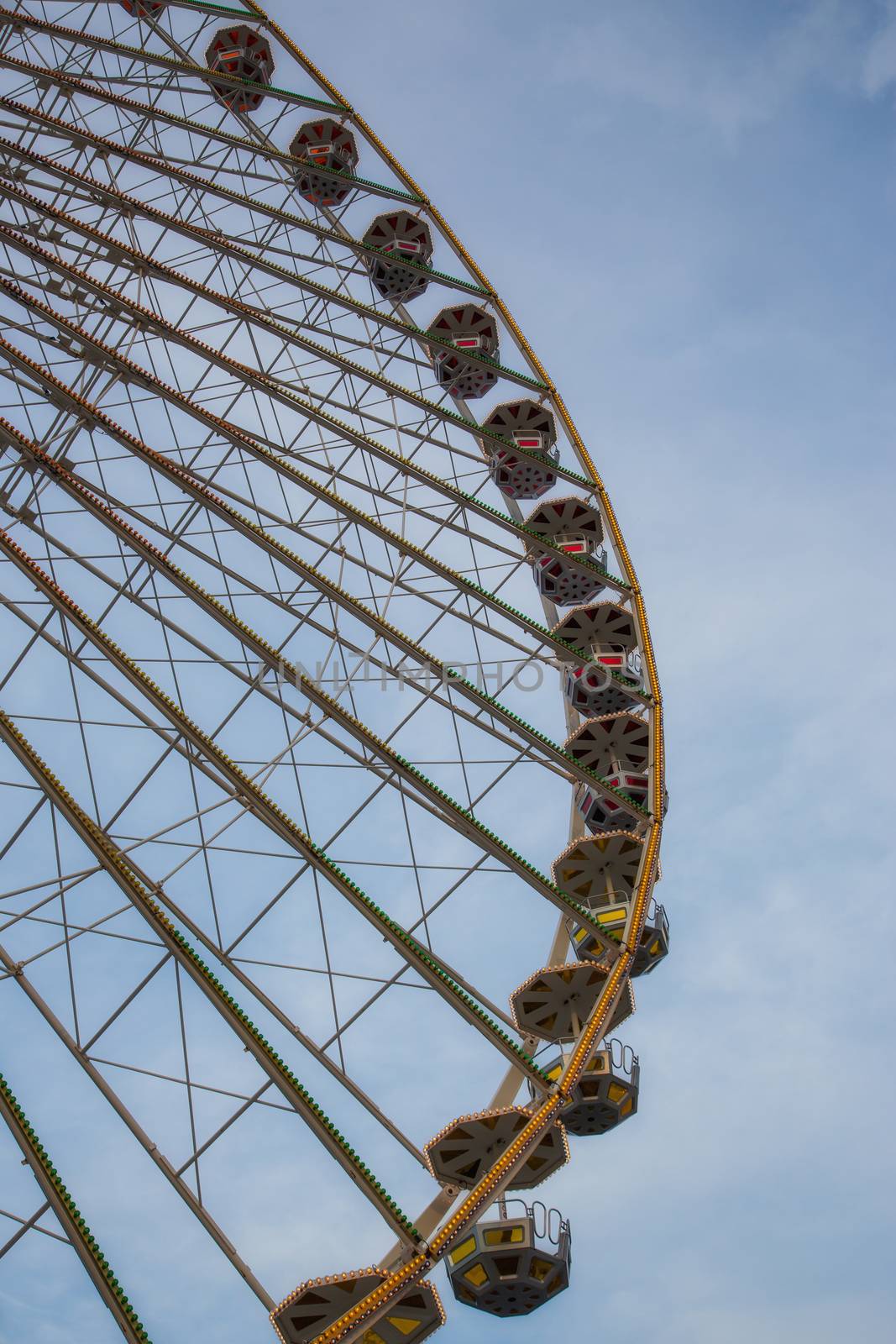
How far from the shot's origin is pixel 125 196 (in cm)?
2203

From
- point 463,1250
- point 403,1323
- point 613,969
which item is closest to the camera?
point 403,1323

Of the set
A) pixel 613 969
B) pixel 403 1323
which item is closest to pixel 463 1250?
pixel 403 1323

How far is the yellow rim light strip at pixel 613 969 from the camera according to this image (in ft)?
38.3

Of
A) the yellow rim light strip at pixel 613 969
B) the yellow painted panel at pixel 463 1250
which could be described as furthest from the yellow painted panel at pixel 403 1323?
the yellow painted panel at pixel 463 1250

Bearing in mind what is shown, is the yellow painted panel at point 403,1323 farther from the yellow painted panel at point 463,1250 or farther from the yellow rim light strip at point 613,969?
the yellow painted panel at point 463,1250

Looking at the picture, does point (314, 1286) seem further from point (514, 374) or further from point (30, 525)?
point (514, 374)

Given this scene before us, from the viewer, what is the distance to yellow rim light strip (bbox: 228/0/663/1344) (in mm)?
11664

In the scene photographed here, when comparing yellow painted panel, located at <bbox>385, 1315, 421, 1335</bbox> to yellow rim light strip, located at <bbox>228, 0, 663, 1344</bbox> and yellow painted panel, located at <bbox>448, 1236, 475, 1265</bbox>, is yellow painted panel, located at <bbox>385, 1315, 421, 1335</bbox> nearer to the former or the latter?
yellow rim light strip, located at <bbox>228, 0, 663, 1344</bbox>

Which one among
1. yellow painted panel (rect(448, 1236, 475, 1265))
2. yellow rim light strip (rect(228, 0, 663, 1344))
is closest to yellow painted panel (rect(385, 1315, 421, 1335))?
yellow rim light strip (rect(228, 0, 663, 1344))

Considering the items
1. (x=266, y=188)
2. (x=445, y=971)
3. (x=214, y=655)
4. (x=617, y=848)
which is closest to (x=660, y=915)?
(x=617, y=848)

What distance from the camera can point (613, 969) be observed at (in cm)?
1587

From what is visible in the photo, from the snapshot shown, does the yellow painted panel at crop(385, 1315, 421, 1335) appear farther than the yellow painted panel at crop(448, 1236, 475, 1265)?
No

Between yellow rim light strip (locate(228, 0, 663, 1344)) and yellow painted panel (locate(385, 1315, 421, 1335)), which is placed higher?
yellow rim light strip (locate(228, 0, 663, 1344))

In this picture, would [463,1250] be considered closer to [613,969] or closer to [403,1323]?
[403,1323]
